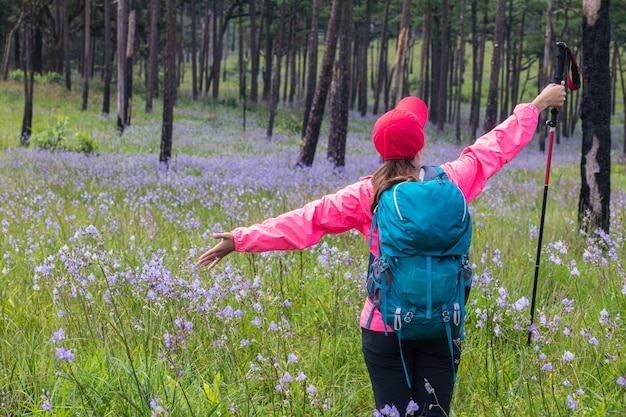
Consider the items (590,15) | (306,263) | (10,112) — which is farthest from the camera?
(10,112)

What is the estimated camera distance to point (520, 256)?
592cm

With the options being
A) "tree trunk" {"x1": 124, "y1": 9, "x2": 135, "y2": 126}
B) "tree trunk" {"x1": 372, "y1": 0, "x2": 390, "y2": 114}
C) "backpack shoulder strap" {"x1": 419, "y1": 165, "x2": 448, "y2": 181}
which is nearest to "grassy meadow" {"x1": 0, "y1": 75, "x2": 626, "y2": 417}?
"backpack shoulder strap" {"x1": 419, "y1": 165, "x2": 448, "y2": 181}

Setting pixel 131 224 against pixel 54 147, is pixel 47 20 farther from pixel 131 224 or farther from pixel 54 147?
pixel 131 224

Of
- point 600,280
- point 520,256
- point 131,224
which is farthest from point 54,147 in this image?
point 600,280

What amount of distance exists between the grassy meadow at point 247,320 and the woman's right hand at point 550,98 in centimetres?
111

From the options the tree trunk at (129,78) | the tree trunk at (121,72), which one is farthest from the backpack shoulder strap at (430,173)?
the tree trunk at (129,78)

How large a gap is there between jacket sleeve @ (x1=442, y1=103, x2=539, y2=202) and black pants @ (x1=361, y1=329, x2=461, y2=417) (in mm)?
906

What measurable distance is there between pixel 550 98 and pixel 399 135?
1.29 metres

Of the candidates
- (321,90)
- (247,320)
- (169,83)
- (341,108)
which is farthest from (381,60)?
(247,320)

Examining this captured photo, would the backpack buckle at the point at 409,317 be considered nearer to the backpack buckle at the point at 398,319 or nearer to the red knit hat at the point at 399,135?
the backpack buckle at the point at 398,319

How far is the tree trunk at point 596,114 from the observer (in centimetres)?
635

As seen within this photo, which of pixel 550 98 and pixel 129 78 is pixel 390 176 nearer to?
pixel 550 98

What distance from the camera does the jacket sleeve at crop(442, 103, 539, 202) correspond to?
3072 millimetres

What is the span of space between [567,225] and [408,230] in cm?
593
